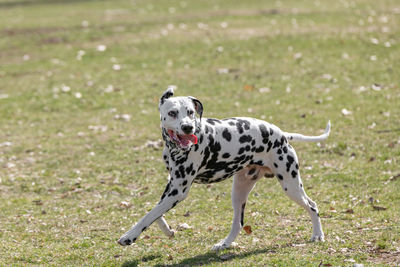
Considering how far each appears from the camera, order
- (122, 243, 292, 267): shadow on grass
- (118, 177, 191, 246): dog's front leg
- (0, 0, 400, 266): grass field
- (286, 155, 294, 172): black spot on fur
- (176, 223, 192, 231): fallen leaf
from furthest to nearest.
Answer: (176, 223, 192, 231): fallen leaf
(0, 0, 400, 266): grass field
(286, 155, 294, 172): black spot on fur
(122, 243, 292, 267): shadow on grass
(118, 177, 191, 246): dog's front leg

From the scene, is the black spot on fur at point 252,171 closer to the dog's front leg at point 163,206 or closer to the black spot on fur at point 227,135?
the black spot on fur at point 227,135

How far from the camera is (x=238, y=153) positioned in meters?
7.82

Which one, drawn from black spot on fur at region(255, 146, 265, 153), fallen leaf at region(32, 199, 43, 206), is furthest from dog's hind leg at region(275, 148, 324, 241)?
fallen leaf at region(32, 199, 43, 206)

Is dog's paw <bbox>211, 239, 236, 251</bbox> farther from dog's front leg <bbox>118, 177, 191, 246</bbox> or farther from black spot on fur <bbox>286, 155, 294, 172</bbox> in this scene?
black spot on fur <bbox>286, 155, 294, 172</bbox>

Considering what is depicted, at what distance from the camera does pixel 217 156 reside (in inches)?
306

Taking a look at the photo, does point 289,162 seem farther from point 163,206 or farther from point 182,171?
point 163,206

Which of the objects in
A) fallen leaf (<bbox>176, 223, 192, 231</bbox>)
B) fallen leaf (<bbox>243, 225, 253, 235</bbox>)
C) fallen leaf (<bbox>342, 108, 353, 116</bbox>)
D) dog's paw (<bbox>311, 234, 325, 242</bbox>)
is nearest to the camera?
dog's paw (<bbox>311, 234, 325, 242</bbox>)

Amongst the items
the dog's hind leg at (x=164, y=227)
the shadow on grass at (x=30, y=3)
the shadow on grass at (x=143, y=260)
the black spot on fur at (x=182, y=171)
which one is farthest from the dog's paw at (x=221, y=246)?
the shadow on grass at (x=30, y=3)

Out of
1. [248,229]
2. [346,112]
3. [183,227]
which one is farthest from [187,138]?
[346,112]

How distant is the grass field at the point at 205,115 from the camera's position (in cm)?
860

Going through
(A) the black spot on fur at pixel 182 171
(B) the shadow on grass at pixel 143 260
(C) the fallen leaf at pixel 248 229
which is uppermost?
(A) the black spot on fur at pixel 182 171

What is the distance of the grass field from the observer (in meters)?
8.60

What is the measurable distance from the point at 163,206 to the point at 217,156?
0.85m

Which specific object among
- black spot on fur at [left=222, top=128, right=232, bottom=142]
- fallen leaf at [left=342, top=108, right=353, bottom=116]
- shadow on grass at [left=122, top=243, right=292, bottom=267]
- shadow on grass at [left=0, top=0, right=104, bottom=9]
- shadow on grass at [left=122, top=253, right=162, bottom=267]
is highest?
black spot on fur at [left=222, top=128, right=232, bottom=142]
